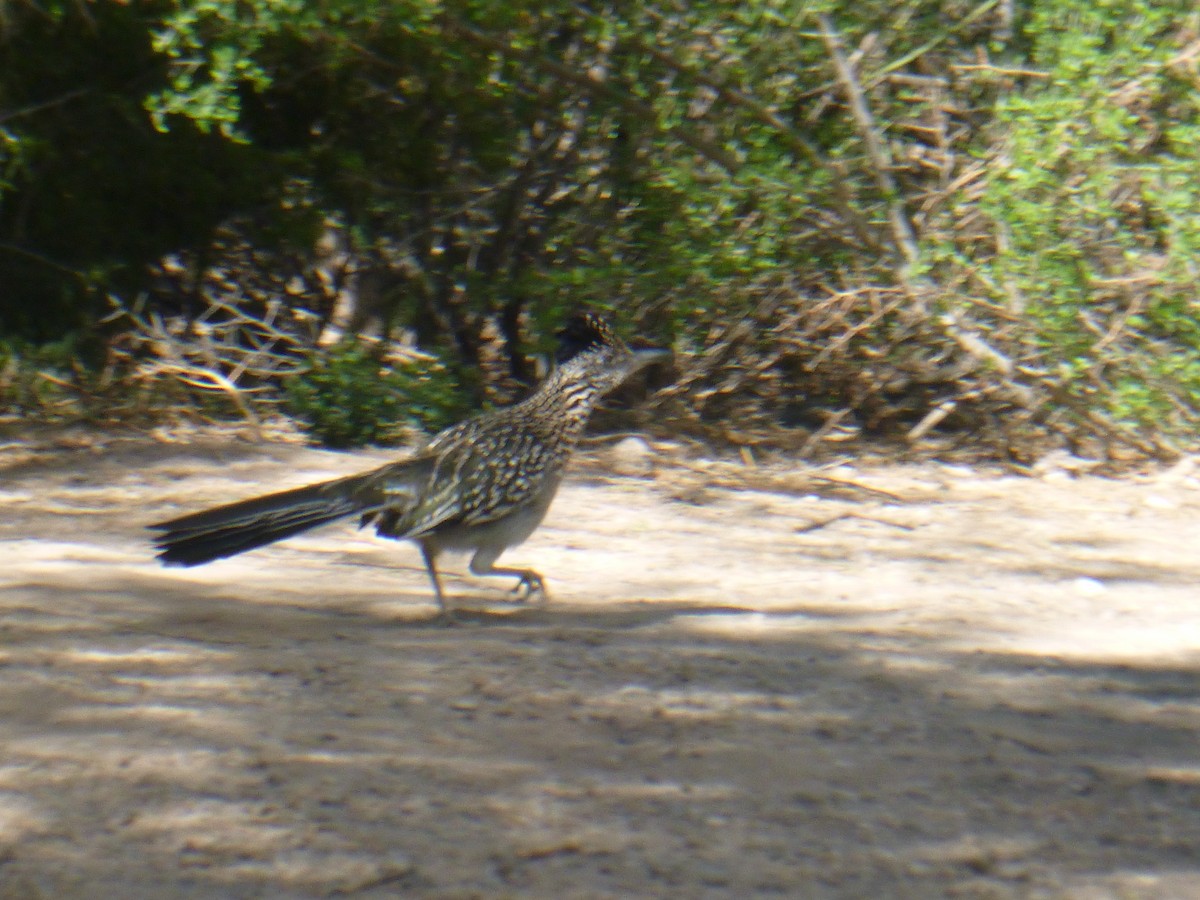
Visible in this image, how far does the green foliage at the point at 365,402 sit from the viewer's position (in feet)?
29.9

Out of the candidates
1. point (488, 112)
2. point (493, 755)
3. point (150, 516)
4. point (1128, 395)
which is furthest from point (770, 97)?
point (493, 755)

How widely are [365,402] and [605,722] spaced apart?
213 inches

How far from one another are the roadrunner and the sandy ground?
25cm

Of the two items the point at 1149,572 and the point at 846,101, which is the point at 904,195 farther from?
the point at 1149,572

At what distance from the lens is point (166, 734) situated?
3686 millimetres

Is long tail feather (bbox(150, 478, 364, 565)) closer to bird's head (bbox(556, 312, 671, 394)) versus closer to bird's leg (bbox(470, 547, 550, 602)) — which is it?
bird's leg (bbox(470, 547, 550, 602))

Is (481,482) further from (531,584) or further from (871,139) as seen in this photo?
(871,139)

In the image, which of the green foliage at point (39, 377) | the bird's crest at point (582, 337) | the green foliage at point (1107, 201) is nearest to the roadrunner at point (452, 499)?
the bird's crest at point (582, 337)

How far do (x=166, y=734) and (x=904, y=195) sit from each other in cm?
642

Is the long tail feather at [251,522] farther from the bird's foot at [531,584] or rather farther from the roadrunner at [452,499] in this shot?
the bird's foot at [531,584]

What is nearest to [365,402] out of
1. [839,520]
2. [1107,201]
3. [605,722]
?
[839,520]

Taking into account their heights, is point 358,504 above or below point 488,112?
below

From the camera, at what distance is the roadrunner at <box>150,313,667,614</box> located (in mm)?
5055

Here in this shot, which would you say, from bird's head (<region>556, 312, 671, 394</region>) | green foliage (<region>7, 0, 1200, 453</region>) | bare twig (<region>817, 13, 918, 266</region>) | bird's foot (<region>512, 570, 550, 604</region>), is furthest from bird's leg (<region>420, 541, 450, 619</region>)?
bare twig (<region>817, 13, 918, 266</region>)
